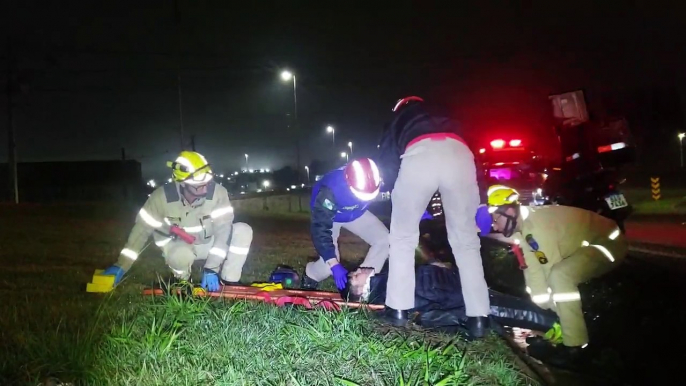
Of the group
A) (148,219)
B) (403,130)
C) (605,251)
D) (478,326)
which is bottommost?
(478,326)

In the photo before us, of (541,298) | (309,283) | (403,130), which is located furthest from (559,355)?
(309,283)

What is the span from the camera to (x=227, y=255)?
221 inches

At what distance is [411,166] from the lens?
4.16m

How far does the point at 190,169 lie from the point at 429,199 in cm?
214

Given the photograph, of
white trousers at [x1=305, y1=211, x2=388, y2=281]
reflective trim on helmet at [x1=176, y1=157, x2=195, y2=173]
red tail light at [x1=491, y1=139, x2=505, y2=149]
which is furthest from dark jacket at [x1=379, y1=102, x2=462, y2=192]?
red tail light at [x1=491, y1=139, x2=505, y2=149]

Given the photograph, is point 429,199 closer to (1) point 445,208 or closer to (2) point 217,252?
(1) point 445,208

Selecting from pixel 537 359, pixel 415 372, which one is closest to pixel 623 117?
pixel 537 359

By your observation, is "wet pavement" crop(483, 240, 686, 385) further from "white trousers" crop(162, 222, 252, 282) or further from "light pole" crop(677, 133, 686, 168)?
"light pole" crop(677, 133, 686, 168)

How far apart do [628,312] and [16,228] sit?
11382 millimetres

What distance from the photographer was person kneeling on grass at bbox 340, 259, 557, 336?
14.9 feet

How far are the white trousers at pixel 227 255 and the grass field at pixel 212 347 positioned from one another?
494mm

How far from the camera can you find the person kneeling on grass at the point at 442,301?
455cm

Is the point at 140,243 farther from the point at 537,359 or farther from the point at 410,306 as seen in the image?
the point at 537,359

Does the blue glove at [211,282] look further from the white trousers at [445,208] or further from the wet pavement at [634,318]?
the wet pavement at [634,318]
